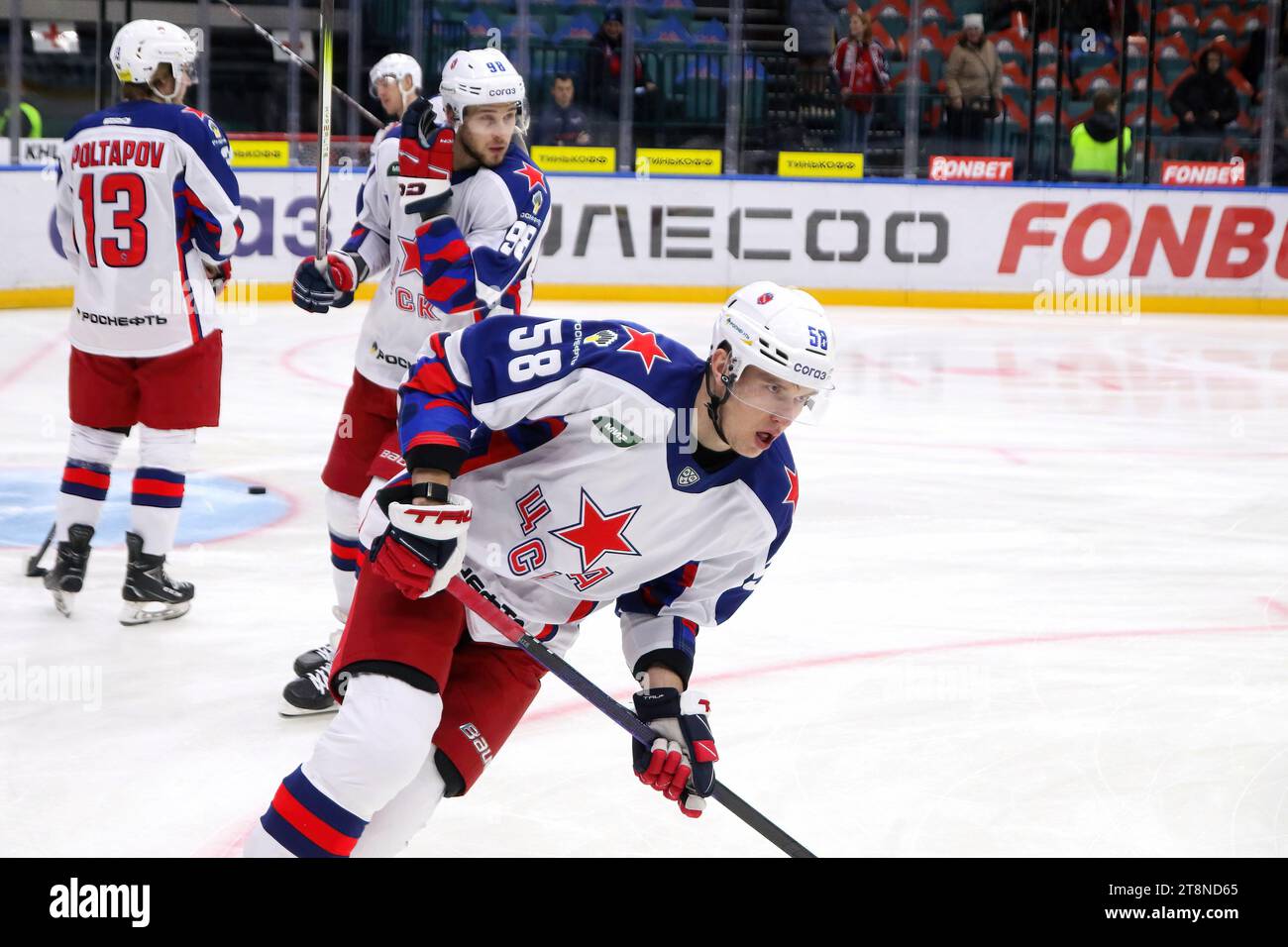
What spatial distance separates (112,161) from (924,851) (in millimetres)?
2889

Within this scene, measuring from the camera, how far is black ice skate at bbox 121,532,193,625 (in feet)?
14.5

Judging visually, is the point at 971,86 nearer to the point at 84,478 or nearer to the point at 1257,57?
the point at 1257,57

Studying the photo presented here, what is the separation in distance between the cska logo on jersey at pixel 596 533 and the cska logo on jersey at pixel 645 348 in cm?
24

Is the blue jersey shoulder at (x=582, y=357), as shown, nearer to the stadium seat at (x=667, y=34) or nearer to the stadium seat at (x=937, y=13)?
the stadium seat at (x=667, y=34)

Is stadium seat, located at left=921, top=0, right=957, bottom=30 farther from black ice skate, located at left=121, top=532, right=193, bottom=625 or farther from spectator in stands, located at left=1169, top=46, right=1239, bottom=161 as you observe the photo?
black ice skate, located at left=121, top=532, right=193, bottom=625

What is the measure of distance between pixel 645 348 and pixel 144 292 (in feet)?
7.83

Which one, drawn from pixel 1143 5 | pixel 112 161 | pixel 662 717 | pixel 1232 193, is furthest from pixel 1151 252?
pixel 662 717

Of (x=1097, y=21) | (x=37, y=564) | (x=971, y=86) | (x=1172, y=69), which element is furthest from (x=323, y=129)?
(x=1172, y=69)

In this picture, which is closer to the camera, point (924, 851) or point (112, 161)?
point (924, 851)

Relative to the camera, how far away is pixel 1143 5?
47.9ft

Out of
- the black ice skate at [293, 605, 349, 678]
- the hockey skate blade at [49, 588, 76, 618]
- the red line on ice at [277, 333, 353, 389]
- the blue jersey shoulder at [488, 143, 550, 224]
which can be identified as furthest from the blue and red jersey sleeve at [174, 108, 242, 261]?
the red line on ice at [277, 333, 353, 389]

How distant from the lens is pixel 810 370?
7.83ft

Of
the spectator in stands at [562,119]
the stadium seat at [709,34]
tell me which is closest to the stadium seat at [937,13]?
the stadium seat at [709,34]
